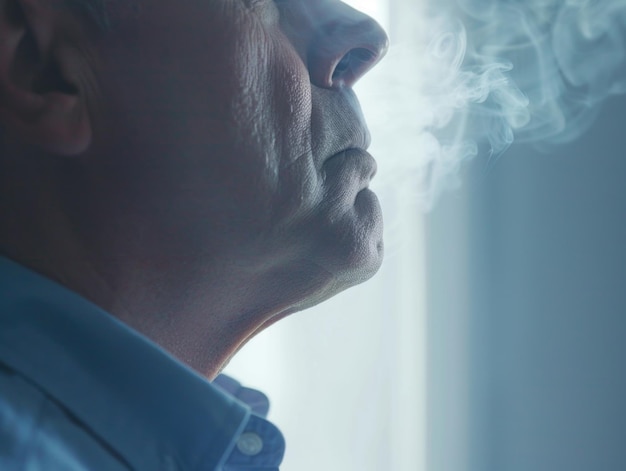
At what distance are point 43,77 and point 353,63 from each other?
14.7 inches

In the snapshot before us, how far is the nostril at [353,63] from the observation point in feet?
2.70

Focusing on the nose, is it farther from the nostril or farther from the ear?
the ear

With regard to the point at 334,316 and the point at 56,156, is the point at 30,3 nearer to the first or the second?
the point at 56,156

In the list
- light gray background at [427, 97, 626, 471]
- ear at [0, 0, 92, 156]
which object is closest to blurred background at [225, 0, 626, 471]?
light gray background at [427, 97, 626, 471]

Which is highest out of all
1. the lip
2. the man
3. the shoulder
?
the lip

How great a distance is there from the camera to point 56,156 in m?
0.72

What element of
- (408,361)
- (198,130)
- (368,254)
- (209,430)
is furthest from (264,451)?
(408,361)

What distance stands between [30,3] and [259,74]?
251 millimetres

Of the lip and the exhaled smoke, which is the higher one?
the exhaled smoke

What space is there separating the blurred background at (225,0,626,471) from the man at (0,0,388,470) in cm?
65

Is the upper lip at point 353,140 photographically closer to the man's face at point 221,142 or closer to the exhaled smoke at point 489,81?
the man's face at point 221,142

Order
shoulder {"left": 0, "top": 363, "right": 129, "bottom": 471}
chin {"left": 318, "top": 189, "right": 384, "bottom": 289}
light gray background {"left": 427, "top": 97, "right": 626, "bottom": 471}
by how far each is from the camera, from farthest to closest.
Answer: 1. light gray background {"left": 427, "top": 97, "right": 626, "bottom": 471}
2. chin {"left": 318, "top": 189, "right": 384, "bottom": 289}
3. shoulder {"left": 0, "top": 363, "right": 129, "bottom": 471}

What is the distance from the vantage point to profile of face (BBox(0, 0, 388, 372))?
70 cm

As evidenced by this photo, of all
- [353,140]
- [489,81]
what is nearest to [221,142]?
[353,140]
